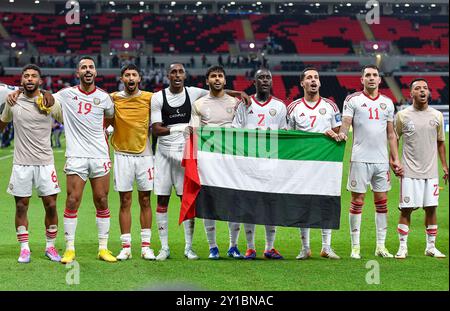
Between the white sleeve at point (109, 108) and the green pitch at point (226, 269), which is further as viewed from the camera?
the white sleeve at point (109, 108)

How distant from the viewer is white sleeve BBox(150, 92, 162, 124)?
7.98 meters

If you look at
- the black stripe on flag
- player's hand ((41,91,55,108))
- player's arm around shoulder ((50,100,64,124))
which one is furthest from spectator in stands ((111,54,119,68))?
the black stripe on flag

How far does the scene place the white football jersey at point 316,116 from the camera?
320 inches

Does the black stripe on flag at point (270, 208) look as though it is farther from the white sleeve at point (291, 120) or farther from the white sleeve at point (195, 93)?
the white sleeve at point (195, 93)

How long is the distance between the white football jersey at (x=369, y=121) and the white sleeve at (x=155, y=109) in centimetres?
185

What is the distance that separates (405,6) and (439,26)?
925 cm

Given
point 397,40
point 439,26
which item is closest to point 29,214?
point 397,40

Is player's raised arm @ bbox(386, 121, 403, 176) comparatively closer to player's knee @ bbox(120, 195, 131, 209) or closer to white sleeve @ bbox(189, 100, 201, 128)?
white sleeve @ bbox(189, 100, 201, 128)

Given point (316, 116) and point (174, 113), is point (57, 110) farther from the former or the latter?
point (316, 116)

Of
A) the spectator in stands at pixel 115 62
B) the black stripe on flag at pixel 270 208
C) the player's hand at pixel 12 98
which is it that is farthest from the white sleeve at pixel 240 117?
the spectator in stands at pixel 115 62

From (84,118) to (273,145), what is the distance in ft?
6.11

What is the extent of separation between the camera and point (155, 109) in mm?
8008

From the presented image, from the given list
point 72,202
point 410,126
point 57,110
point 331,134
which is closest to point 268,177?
point 331,134

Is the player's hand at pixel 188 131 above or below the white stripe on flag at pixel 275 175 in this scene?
above
